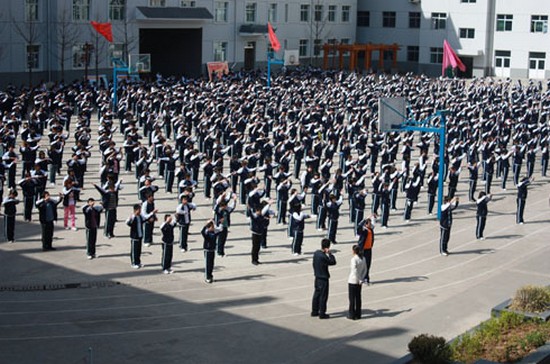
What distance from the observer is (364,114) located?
38.7 metres

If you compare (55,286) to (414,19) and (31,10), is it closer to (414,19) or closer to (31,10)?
(31,10)

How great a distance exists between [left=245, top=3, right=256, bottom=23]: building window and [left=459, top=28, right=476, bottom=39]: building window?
1713 cm

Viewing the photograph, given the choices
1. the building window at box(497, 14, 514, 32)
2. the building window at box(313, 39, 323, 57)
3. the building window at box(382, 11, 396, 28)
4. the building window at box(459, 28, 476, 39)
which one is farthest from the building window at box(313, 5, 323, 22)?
the building window at box(497, 14, 514, 32)

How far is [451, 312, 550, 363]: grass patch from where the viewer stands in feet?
41.3

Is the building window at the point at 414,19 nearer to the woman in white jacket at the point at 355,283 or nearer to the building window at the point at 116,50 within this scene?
the building window at the point at 116,50

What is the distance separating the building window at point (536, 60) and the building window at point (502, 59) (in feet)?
5.48

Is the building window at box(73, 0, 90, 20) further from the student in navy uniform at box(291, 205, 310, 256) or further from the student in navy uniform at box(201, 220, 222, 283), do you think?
the student in navy uniform at box(201, 220, 222, 283)

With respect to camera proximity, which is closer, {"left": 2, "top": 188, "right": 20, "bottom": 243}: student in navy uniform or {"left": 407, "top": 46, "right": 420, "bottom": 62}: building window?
{"left": 2, "top": 188, "right": 20, "bottom": 243}: student in navy uniform

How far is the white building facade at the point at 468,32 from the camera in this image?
219 feet

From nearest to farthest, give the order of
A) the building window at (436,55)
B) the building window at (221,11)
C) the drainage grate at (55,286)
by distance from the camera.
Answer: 1. the drainage grate at (55,286)
2. the building window at (221,11)
3. the building window at (436,55)

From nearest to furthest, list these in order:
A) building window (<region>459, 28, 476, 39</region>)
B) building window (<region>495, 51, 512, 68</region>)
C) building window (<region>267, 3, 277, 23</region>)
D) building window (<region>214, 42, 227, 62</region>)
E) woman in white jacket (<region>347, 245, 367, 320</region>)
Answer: woman in white jacket (<region>347, 245, 367, 320</region>) → building window (<region>214, 42, 227, 62</region>) → building window (<region>267, 3, 277, 23</region>) → building window (<region>495, 51, 512, 68</region>) → building window (<region>459, 28, 476, 39</region>)

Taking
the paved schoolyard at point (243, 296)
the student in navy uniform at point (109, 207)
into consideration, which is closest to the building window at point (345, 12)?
the paved schoolyard at point (243, 296)

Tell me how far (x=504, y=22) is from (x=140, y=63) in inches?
1192

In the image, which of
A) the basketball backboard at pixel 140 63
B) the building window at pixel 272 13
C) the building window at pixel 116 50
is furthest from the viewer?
the building window at pixel 272 13
